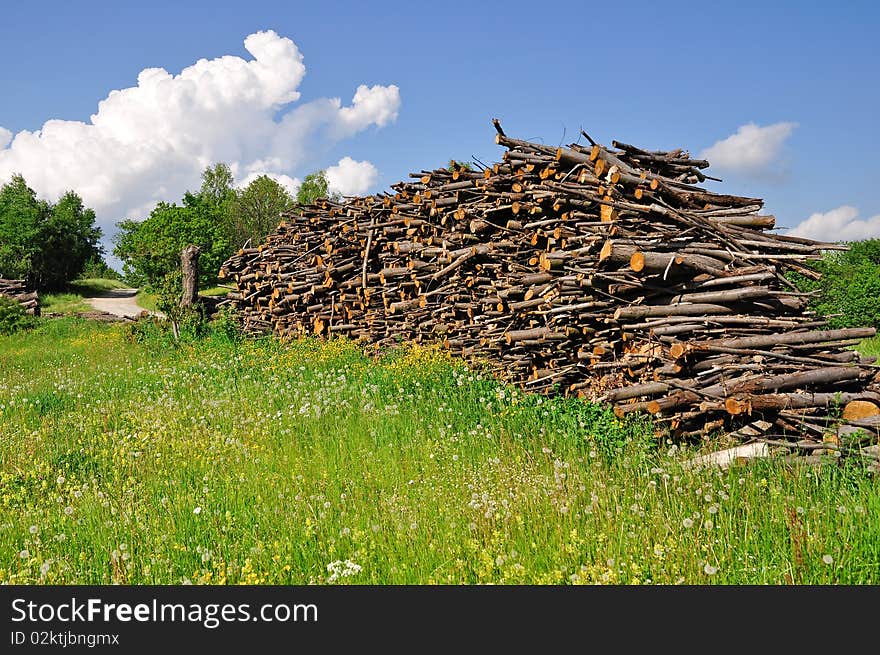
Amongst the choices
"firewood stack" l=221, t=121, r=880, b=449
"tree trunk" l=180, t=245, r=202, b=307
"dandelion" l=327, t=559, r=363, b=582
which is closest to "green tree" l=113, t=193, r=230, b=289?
"tree trunk" l=180, t=245, r=202, b=307

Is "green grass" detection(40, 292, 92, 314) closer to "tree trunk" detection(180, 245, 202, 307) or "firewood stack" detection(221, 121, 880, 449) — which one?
"tree trunk" detection(180, 245, 202, 307)

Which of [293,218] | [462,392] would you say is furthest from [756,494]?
[293,218]

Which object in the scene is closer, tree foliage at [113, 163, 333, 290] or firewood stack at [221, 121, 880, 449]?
firewood stack at [221, 121, 880, 449]

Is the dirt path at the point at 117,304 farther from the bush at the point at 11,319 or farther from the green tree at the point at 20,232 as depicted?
the bush at the point at 11,319

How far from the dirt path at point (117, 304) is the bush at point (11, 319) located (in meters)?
7.33

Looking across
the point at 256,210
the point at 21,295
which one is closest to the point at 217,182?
the point at 256,210

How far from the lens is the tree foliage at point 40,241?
149 feet

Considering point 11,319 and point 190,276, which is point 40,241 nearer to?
point 11,319

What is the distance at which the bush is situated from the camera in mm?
22359

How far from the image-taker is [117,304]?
40.3 m

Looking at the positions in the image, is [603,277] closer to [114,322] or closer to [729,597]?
[729,597]

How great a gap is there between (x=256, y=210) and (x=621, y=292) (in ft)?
168

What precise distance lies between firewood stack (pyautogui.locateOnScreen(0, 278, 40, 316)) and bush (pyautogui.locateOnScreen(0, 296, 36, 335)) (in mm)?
1994

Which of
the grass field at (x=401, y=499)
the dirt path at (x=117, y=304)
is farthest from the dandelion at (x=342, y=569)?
the dirt path at (x=117, y=304)
